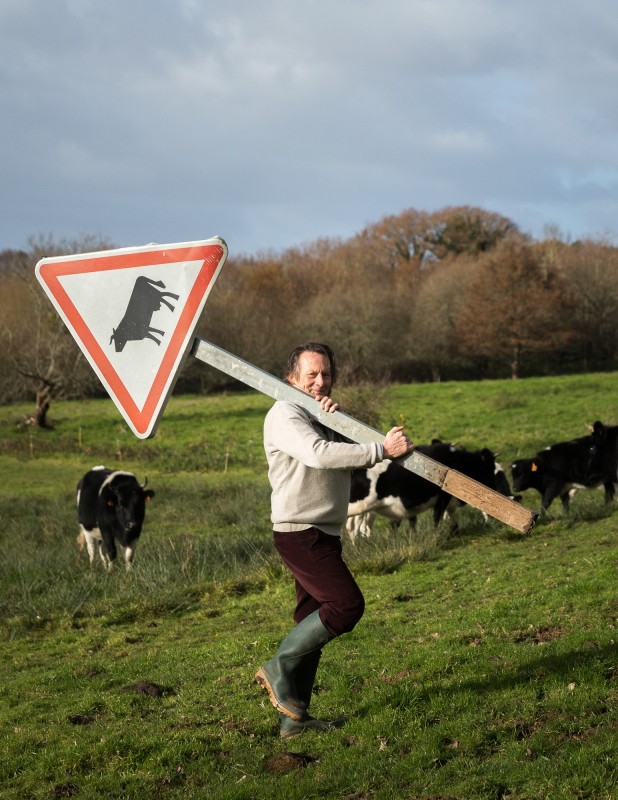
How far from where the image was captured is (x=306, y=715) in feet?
17.3

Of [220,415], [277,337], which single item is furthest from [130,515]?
[277,337]

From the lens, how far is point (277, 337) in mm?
67188

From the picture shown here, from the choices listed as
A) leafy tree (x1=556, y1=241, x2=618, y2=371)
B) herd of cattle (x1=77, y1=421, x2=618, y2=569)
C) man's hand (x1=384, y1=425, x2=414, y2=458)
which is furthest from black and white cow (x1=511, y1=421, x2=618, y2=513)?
leafy tree (x1=556, y1=241, x2=618, y2=371)

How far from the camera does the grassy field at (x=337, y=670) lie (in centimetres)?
476

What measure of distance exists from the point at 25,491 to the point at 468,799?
2454cm

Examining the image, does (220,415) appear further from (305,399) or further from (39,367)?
(305,399)

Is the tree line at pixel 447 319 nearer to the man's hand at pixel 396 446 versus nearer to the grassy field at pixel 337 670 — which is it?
the grassy field at pixel 337 670

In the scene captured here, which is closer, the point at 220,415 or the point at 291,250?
the point at 220,415

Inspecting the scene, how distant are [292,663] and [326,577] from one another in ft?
1.92

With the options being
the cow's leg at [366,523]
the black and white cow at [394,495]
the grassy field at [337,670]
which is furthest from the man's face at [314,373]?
the cow's leg at [366,523]

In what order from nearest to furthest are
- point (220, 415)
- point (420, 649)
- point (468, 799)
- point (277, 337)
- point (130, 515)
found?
point (468, 799)
point (420, 649)
point (130, 515)
point (220, 415)
point (277, 337)

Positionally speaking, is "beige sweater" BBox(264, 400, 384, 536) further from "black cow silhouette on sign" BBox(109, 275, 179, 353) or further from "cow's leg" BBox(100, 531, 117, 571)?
"cow's leg" BBox(100, 531, 117, 571)

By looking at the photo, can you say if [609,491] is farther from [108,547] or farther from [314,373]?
[314,373]

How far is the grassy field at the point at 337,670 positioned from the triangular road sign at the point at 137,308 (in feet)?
7.09
